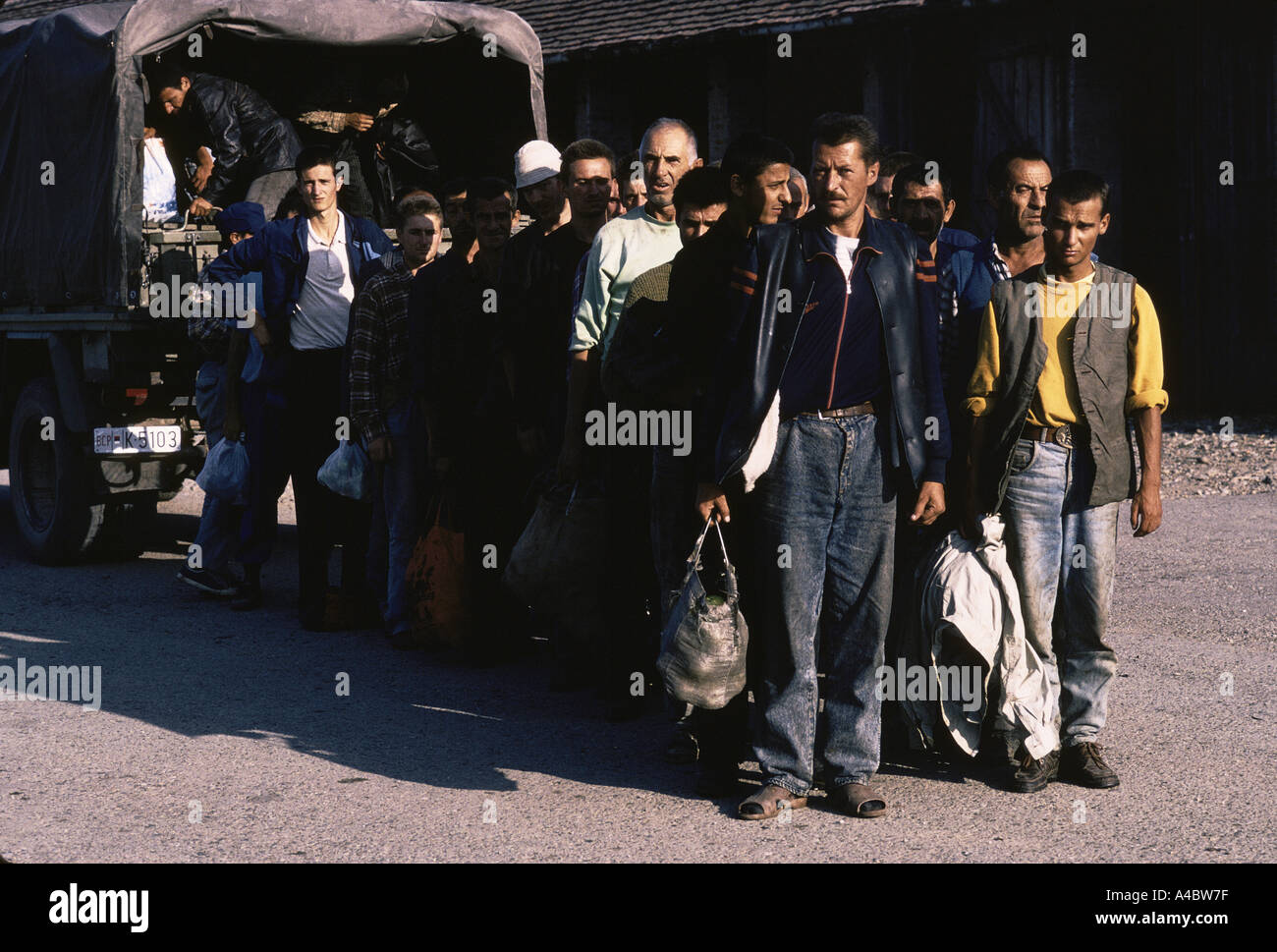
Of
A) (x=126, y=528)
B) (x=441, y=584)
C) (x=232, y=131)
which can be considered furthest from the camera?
(x=232, y=131)

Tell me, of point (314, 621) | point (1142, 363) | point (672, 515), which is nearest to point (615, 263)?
point (672, 515)

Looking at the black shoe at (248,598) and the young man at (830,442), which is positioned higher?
the young man at (830,442)

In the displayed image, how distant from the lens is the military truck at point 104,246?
8.84 m

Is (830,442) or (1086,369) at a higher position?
(1086,369)

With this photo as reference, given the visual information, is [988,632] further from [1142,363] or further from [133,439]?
[133,439]

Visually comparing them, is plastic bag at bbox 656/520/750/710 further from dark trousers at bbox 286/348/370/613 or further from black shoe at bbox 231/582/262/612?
black shoe at bbox 231/582/262/612

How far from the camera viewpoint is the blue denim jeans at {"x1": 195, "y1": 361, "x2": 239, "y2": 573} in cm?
835

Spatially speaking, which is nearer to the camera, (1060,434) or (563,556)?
(1060,434)

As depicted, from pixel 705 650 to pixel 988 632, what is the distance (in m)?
0.89

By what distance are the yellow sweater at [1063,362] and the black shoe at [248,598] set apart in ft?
14.6

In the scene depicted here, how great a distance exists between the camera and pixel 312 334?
785 cm

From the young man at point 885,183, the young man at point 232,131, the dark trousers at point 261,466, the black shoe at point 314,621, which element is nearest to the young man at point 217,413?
the dark trousers at point 261,466

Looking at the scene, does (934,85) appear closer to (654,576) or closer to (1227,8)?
(1227,8)

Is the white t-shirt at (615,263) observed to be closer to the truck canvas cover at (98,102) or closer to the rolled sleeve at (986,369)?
the rolled sleeve at (986,369)
